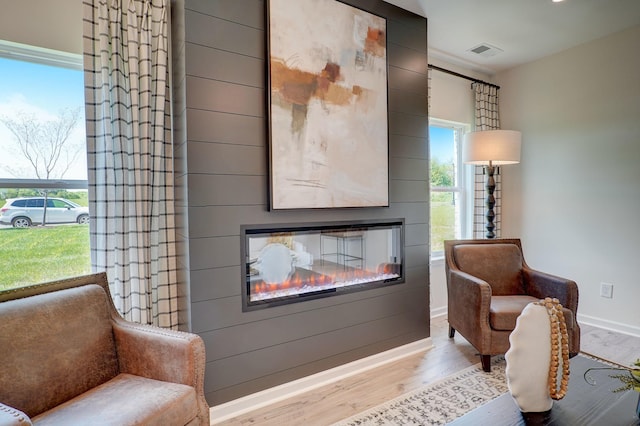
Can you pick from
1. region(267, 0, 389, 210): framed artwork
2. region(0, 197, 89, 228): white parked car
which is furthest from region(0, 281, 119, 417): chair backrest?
region(267, 0, 389, 210): framed artwork

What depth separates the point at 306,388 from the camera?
2.22m

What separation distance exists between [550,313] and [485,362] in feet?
4.48

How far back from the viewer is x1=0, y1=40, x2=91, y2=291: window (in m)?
1.88

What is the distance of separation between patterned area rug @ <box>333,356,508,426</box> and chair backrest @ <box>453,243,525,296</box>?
702 millimetres

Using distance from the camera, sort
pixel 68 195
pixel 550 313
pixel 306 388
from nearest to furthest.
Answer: pixel 550 313 < pixel 68 195 < pixel 306 388

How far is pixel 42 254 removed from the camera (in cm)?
197

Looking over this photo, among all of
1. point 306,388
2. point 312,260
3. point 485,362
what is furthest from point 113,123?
point 485,362

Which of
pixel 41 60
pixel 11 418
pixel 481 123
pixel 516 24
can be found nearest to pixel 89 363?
pixel 11 418

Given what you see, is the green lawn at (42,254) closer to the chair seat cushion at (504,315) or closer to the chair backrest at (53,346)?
the chair backrest at (53,346)

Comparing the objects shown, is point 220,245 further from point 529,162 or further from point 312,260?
point 529,162

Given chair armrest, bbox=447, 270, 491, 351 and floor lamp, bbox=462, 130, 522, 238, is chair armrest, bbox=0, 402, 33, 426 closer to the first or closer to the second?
chair armrest, bbox=447, 270, 491, 351

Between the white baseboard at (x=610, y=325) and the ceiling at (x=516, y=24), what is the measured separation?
2.62 m

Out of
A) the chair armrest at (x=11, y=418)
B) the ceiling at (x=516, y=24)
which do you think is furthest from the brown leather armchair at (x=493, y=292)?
the chair armrest at (x=11, y=418)

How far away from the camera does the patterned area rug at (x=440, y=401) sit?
1895 mm
